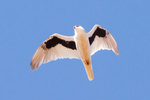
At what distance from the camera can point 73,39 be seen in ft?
46.8

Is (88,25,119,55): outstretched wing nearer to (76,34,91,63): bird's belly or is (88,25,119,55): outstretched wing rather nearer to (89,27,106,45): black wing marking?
(89,27,106,45): black wing marking

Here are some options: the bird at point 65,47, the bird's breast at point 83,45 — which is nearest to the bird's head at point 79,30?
the bird's breast at point 83,45

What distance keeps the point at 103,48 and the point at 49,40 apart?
103 inches

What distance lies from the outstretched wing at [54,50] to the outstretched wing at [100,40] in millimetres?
880

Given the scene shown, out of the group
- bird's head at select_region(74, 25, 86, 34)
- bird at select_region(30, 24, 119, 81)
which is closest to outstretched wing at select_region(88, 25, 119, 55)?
bird at select_region(30, 24, 119, 81)

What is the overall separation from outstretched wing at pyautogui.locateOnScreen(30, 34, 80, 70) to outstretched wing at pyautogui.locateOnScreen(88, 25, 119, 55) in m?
0.88

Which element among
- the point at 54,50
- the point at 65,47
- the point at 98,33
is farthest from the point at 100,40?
the point at 54,50

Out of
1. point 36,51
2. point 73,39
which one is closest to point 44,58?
point 36,51

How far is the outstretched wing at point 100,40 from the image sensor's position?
14414 millimetres

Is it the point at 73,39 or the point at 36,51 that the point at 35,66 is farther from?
the point at 73,39

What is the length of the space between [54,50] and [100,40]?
2.26m

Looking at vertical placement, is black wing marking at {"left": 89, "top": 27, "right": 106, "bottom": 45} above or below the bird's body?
above

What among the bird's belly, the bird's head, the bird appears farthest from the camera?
the bird

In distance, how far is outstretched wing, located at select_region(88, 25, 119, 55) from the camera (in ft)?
47.3
